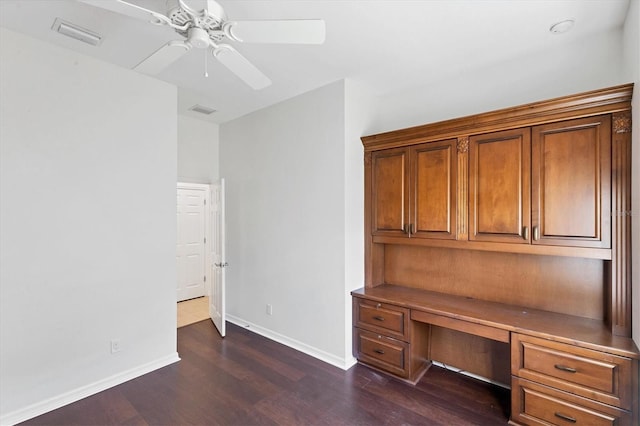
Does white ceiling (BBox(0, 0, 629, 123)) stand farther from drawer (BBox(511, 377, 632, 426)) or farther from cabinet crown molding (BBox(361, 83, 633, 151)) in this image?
drawer (BBox(511, 377, 632, 426))

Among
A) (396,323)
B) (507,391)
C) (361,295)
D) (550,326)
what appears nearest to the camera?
(550,326)

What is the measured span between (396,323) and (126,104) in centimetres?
327

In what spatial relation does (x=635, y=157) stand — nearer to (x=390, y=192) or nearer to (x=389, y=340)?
(x=390, y=192)

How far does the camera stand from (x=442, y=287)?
10.0 ft

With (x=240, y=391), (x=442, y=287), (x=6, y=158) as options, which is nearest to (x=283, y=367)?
(x=240, y=391)

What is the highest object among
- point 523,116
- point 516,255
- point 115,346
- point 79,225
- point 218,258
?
point 523,116

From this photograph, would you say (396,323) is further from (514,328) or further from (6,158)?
(6,158)

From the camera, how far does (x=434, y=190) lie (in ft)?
9.23

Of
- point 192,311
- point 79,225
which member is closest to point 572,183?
point 79,225

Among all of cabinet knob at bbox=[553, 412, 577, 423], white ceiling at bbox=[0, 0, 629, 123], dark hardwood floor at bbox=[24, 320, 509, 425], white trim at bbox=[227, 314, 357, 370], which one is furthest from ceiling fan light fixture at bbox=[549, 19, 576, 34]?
white trim at bbox=[227, 314, 357, 370]

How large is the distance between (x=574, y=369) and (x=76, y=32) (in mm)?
4257

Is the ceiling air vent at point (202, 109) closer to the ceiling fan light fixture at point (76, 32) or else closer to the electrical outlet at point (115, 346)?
the ceiling fan light fixture at point (76, 32)

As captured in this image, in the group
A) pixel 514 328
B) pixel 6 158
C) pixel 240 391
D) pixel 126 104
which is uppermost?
pixel 126 104

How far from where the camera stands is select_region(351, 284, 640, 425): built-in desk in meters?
1.88
